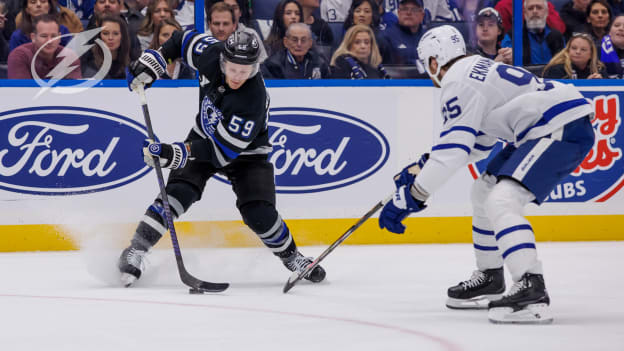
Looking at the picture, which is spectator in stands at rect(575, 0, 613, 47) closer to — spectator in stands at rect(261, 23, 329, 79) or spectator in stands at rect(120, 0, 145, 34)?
spectator in stands at rect(261, 23, 329, 79)

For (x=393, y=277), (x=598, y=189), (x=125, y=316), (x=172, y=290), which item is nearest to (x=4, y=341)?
(x=125, y=316)

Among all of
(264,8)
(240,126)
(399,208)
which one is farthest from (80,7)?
(399,208)

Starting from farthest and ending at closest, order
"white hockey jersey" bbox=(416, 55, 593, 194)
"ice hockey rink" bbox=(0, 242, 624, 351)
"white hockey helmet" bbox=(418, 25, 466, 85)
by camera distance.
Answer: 1. "white hockey helmet" bbox=(418, 25, 466, 85)
2. "white hockey jersey" bbox=(416, 55, 593, 194)
3. "ice hockey rink" bbox=(0, 242, 624, 351)

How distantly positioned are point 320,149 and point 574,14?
191 cm

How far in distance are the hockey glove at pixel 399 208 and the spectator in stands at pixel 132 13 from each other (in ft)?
9.07

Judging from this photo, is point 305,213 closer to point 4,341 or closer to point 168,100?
point 168,100

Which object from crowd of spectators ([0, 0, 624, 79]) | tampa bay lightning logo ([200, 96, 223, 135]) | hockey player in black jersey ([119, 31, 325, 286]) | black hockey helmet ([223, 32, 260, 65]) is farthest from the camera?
crowd of spectators ([0, 0, 624, 79])

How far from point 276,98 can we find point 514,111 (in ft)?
8.31

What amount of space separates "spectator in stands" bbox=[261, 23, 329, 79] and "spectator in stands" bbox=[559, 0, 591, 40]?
162 cm

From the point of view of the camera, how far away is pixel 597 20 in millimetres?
5949

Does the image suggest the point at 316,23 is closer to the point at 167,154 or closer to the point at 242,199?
the point at 242,199

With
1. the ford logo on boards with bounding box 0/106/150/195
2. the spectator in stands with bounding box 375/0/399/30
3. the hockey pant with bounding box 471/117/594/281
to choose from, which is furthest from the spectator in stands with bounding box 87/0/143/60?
the hockey pant with bounding box 471/117/594/281

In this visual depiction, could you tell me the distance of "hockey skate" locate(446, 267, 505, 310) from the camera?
3.48 meters

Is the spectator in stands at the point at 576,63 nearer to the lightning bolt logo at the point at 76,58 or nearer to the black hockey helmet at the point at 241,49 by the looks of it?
the black hockey helmet at the point at 241,49
